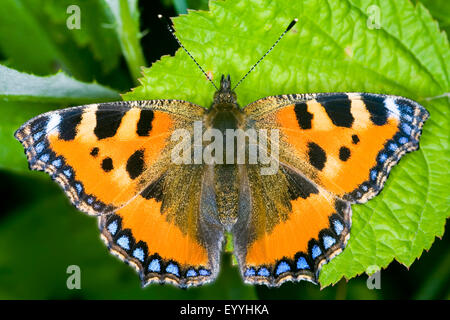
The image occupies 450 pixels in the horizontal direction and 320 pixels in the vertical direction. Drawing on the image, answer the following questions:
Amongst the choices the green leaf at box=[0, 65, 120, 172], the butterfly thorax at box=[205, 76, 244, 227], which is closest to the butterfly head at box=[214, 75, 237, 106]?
the butterfly thorax at box=[205, 76, 244, 227]

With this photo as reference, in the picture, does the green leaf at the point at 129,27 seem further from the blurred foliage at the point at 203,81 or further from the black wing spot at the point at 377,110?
the black wing spot at the point at 377,110

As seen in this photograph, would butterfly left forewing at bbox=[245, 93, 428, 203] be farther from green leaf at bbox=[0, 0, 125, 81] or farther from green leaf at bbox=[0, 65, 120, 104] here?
green leaf at bbox=[0, 0, 125, 81]

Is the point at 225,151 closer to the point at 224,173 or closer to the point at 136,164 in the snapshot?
the point at 224,173

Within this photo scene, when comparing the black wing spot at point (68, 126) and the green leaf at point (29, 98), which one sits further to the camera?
the green leaf at point (29, 98)

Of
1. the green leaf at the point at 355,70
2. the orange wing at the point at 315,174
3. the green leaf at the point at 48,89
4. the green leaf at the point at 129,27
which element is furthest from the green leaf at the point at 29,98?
the orange wing at the point at 315,174
